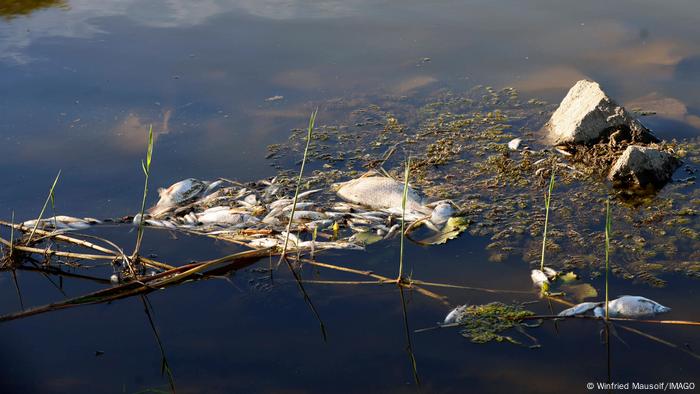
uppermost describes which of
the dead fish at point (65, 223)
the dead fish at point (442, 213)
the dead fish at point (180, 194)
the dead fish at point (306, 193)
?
the dead fish at point (442, 213)

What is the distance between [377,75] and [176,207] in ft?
6.25

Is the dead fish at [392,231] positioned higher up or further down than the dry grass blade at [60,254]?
higher up

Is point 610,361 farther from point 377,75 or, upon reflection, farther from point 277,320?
point 377,75

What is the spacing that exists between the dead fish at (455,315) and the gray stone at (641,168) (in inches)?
50.9

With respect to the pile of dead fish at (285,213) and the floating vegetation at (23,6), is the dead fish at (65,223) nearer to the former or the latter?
the pile of dead fish at (285,213)

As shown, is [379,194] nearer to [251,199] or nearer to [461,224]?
[461,224]

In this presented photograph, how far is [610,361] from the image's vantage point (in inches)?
94.9

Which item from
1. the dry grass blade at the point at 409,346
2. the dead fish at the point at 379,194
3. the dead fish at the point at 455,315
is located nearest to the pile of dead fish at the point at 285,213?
the dead fish at the point at 379,194

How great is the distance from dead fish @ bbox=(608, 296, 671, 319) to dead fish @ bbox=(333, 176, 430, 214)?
38.8 inches

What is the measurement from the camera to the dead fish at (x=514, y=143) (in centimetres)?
393

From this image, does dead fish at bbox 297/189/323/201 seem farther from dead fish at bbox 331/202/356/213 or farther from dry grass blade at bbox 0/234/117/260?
dry grass blade at bbox 0/234/117/260

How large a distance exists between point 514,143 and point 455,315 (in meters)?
1.55

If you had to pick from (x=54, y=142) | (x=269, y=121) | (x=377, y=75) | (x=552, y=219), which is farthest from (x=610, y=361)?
(x=54, y=142)

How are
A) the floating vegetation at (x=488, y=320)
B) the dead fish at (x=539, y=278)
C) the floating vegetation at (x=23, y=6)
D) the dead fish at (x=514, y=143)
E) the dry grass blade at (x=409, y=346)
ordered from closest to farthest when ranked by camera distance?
the dry grass blade at (x=409, y=346), the floating vegetation at (x=488, y=320), the dead fish at (x=539, y=278), the dead fish at (x=514, y=143), the floating vegetation at (x=23, y=6)
